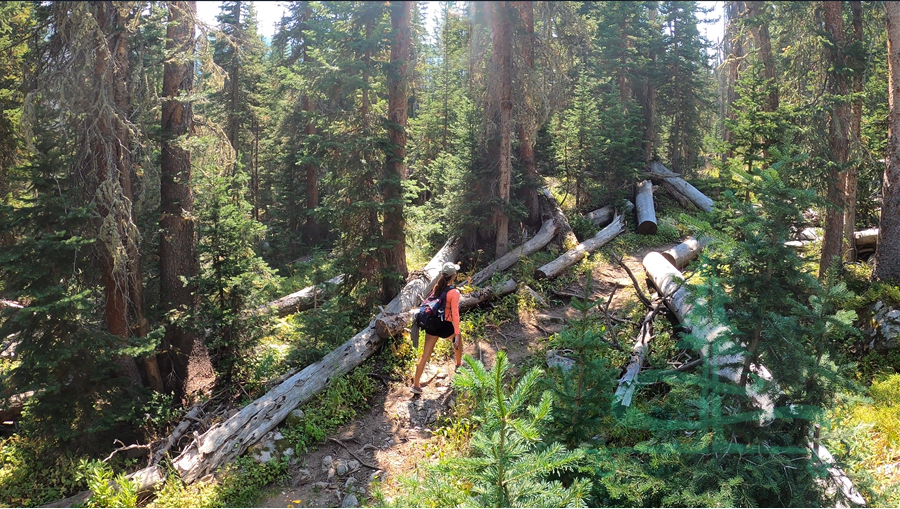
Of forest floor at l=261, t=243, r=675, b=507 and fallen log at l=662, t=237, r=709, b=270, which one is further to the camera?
fallen log at l=662, t=237, r=709, b=270

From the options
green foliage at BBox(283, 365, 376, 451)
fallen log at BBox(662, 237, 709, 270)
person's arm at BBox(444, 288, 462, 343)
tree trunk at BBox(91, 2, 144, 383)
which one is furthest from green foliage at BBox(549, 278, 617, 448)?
fallen log at BBox(662, 237, 709, 270)

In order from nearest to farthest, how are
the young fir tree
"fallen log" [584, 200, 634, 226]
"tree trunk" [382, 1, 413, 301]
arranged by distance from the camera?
1. the young fir tree
2. "tree trunk" [382, 1, 413, 301]
3. "fallen log" [584, 200, 634, 226]

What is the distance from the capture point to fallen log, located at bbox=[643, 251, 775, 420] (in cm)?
524

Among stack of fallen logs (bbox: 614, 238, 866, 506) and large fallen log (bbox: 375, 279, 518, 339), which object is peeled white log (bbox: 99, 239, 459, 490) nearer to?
large fallen log (bbox: 375, 279, 518, 339)

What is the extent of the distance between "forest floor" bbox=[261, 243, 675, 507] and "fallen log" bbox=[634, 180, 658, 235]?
591 cm

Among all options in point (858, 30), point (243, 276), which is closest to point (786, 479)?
point (243, 276)

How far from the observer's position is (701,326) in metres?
5.45

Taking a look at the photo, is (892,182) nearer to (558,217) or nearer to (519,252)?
(519,252)

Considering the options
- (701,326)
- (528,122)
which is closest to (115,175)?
(701,326)

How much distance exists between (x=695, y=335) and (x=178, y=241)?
358 inches

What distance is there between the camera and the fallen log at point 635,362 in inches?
287

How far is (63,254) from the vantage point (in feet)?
26.7

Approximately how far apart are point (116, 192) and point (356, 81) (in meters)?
4.96

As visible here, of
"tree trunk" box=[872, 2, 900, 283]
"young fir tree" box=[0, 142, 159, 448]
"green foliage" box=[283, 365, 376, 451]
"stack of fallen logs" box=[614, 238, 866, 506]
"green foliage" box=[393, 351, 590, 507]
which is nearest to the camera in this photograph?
"green foliage" box=[393, 351, 590, 507]
